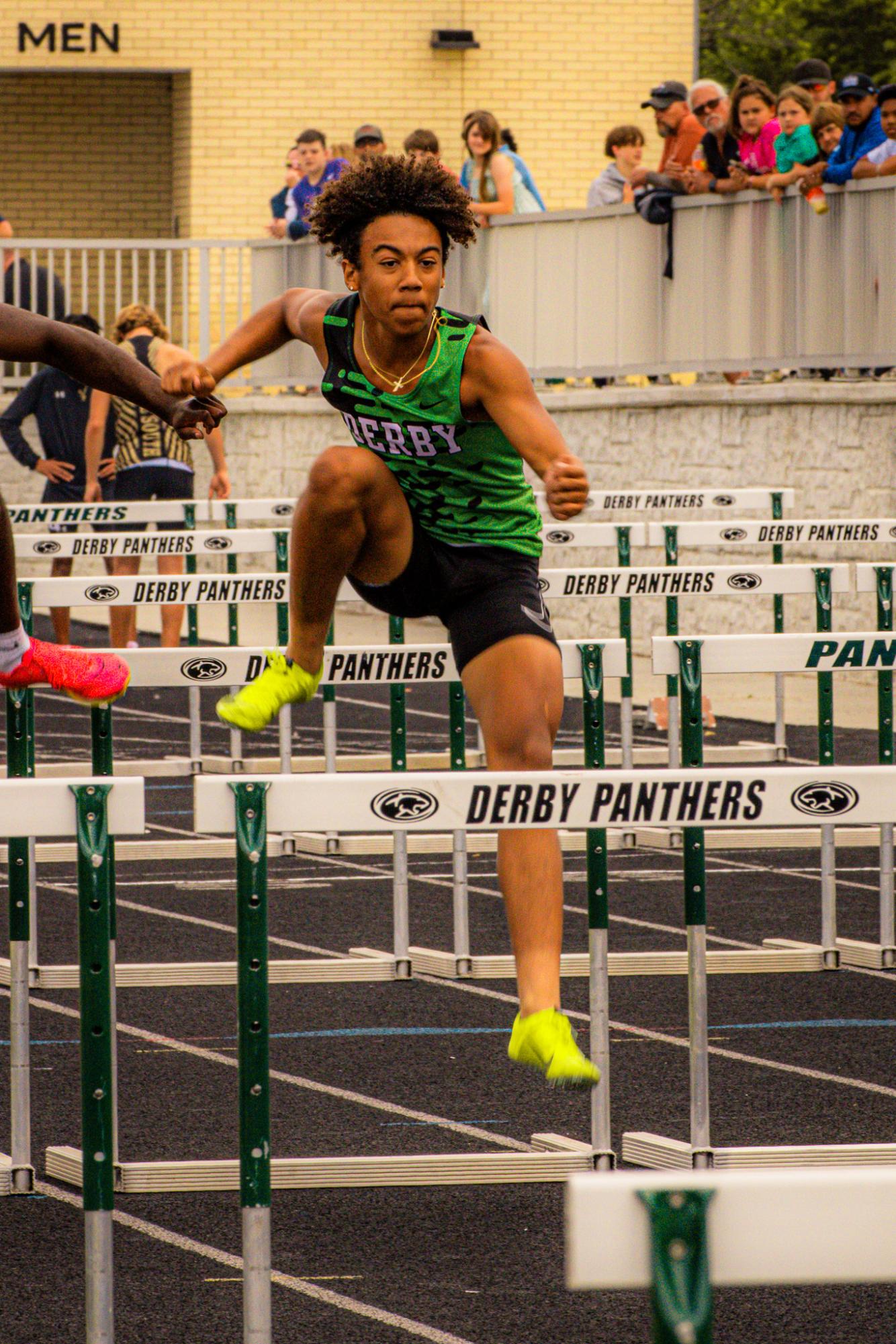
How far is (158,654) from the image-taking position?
591 cm

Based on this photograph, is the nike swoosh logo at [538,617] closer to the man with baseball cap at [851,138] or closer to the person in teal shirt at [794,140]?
the man with baseball cap at [851,138]

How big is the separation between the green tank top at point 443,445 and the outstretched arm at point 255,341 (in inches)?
3.4

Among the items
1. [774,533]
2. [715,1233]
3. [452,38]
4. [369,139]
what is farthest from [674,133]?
[715,1233]

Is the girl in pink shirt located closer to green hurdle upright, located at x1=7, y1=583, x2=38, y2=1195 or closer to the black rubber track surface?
the black rubber track surface

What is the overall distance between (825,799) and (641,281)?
40.9ft

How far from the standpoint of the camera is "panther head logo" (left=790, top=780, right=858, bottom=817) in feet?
11.7

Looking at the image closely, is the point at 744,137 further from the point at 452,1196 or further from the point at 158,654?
the point at 452,1196

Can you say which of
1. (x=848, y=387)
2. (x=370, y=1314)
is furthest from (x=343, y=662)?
(x=848, y=387)

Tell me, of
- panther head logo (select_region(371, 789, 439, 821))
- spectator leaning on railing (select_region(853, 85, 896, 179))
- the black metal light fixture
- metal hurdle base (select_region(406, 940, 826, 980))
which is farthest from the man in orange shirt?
panther head logo (select_region(371, 789, 439, 821))

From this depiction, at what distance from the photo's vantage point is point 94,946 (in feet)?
11.3

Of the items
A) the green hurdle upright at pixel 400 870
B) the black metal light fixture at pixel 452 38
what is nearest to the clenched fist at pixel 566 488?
the green hurdle upright at pixel 400 870

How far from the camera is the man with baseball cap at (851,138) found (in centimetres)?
1321

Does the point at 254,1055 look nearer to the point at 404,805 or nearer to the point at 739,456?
the point at 404,805

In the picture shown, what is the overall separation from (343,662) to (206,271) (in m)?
14.5
